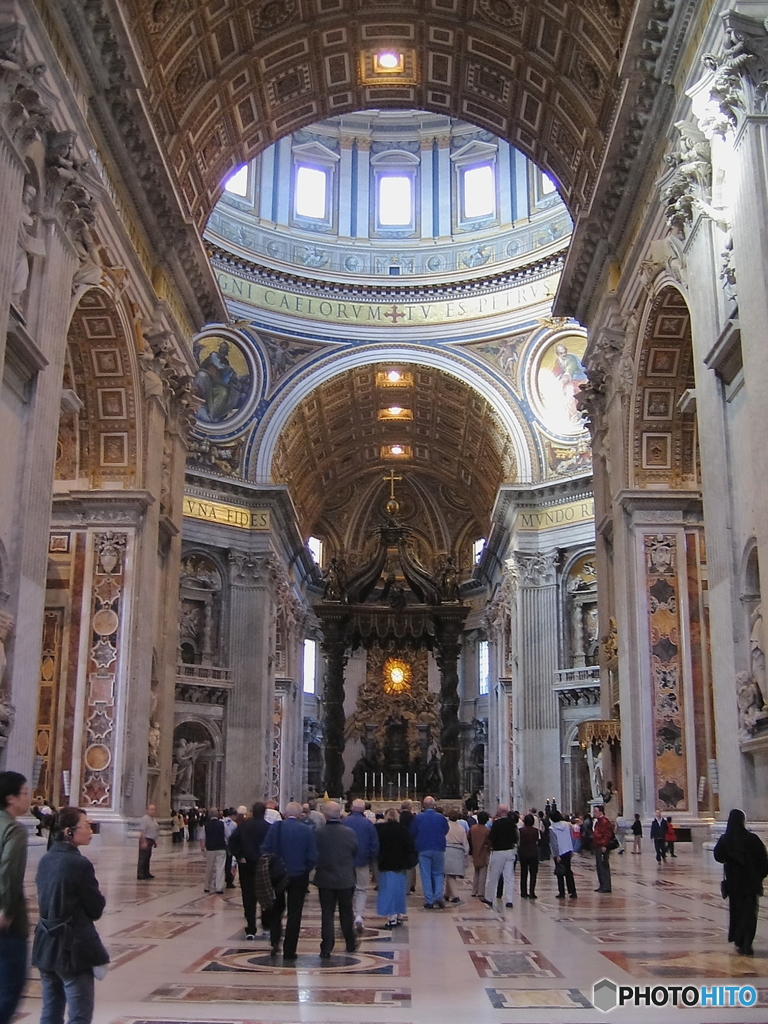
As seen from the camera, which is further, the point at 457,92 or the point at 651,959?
the point at 457,92

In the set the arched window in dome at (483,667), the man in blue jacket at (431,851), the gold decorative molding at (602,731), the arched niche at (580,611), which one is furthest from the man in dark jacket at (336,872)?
the arched window in dome at (483,667)

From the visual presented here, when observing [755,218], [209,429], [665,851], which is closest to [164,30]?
[755,218]

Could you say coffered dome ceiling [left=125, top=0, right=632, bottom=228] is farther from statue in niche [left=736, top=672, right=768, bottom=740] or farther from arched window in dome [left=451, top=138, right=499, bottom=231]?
arched window in dome [left=451, top=138, right=499, bottom=231]

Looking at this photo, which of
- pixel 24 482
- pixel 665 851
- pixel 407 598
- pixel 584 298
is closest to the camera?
pixel 24 482

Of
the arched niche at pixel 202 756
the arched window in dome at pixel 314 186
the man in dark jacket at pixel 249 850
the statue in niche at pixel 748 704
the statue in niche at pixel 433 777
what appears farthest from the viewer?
the statue in niche at pixel 433 777

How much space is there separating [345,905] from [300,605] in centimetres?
3769

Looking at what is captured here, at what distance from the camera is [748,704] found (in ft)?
38.9

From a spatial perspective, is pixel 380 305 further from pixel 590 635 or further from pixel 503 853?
pixel 503 853

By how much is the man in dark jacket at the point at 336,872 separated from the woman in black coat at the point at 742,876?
2.56 meters

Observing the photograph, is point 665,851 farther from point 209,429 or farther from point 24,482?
Result: point 209,429

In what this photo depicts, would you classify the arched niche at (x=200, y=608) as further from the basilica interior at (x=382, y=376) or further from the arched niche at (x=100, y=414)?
the arched niche at (x=100, y=414)

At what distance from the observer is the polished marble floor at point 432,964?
580 cm

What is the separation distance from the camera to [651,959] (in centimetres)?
732
